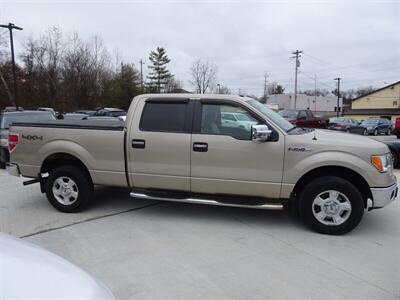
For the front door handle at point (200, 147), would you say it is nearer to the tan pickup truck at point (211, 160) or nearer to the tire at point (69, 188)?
the tan pickup truck at point (211, 160)

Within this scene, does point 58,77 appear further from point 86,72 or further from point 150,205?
point 150,205

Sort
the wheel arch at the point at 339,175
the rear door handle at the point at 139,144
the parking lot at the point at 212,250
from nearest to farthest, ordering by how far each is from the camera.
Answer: the parking lot at the point at 212,250, the wheel arch at the point at 339,175, the rear door handle at the point at 139,144

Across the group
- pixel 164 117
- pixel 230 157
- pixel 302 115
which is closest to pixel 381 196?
pixel 230 157

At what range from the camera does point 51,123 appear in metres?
5.65

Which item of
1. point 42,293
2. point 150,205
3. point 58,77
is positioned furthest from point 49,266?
point 58,77

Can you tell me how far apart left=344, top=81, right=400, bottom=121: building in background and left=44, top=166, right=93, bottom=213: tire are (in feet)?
201

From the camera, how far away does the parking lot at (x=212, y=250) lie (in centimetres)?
330

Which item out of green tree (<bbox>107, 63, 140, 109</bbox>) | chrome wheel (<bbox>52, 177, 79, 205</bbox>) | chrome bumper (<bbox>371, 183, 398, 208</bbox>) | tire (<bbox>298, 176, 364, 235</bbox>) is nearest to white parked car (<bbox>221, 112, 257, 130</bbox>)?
tire (<bbox>298, 176, 364, 235</bbox>)

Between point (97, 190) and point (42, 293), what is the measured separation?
210 inches

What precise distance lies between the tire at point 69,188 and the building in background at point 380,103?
61361mm

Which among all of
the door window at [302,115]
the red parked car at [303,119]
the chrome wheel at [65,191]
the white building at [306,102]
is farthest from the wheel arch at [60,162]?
the white building at [306,102]

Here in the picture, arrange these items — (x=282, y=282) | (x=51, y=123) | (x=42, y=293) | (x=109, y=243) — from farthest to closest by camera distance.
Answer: (x=51, y=123)
(x=109, y=243)
(x=282, y=282)
(x=42, y=293)

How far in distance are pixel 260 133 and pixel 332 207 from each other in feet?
4.55

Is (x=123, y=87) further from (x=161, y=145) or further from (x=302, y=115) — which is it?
(x=161, y=145)
